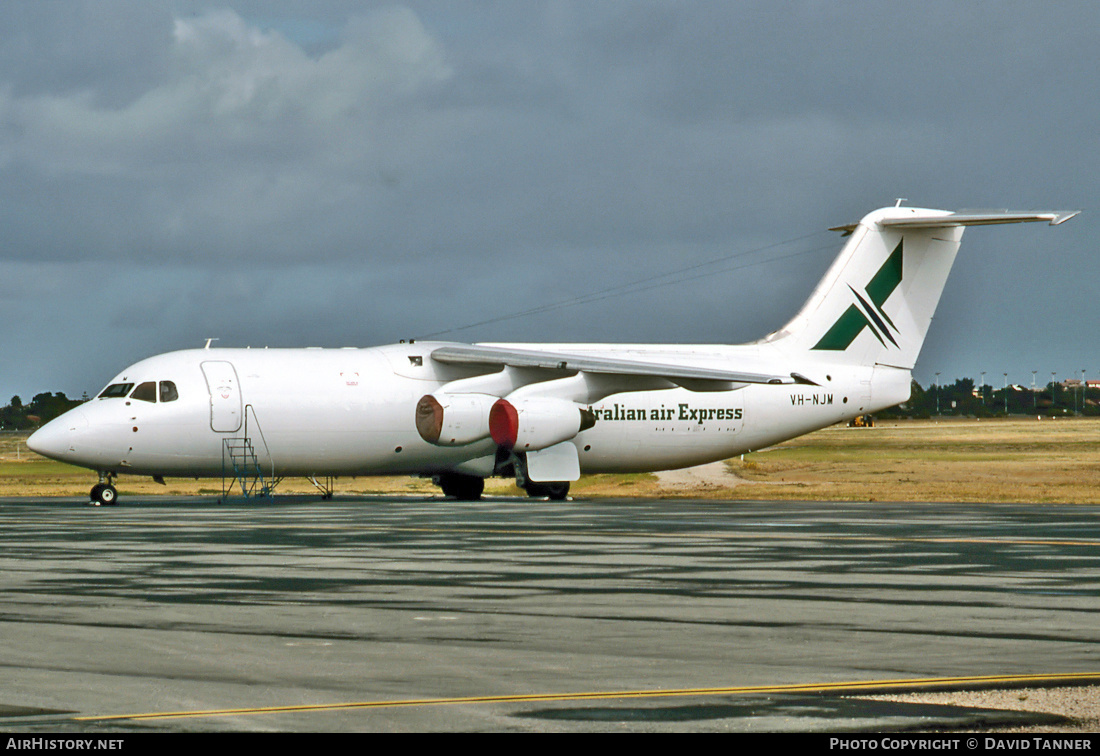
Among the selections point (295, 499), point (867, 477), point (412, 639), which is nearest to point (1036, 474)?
point (867, 477)

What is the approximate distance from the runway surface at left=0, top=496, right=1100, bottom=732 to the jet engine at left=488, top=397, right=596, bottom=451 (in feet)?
40.9

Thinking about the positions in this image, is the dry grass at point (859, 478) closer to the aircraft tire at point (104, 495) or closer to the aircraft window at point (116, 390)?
the aircraft window at point (116, 390)

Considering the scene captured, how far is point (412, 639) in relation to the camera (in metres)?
11.5

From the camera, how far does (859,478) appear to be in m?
53.4

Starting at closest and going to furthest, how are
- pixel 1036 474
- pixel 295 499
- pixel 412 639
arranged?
pixel 412 639 < pixel 295 499 < pixel 1036 474

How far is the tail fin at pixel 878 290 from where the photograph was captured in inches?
1651

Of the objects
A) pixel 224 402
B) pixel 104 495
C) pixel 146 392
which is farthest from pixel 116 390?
pixel 224 402

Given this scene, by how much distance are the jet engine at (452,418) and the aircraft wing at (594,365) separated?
42.8 inches

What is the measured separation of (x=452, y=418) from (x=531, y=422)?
6.54 feet

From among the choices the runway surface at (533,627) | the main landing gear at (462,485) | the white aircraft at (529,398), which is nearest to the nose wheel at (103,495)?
the white aircraft at (529,398)

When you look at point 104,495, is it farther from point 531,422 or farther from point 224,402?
point 531,422

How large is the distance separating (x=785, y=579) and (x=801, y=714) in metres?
8.01

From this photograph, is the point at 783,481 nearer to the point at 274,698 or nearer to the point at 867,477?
the point at 867,477

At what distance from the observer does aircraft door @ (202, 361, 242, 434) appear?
35.0 m
